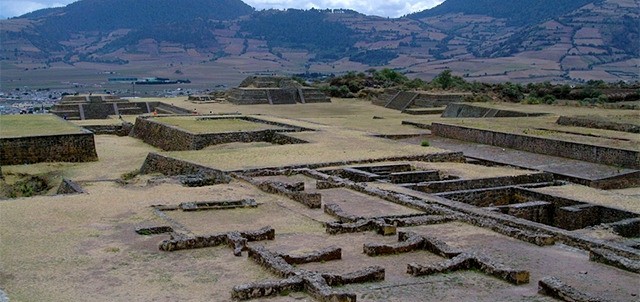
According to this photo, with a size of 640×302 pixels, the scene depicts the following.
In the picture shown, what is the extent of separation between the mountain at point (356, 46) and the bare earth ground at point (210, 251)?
79.7 metres

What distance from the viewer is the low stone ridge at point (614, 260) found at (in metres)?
9.69

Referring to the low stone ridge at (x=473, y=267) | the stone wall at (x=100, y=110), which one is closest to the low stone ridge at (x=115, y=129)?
the stone wall at (x=100, y=110)

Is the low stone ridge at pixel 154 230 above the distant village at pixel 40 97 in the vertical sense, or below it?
above

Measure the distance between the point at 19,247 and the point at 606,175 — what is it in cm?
1459

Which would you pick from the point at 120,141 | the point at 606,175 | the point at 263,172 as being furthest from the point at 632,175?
the point at 120,141

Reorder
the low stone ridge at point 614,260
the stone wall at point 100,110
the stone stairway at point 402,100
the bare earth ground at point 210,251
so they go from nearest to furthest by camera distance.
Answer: the bare earth ground at point 210,251 → the low stone ridge at point 614,260 → the stone wall at point 100,110 → the stone stairway at point 402,100

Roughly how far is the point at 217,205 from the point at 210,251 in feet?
9.90

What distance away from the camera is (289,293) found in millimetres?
8594

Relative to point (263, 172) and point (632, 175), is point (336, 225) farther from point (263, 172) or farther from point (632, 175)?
point (632, 175)

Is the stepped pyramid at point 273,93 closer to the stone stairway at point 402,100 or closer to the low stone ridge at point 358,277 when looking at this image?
the stone stairway at point 402,100

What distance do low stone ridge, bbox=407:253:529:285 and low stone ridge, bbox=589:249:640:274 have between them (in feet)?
5.44

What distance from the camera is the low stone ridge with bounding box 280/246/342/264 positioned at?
9.83 meters

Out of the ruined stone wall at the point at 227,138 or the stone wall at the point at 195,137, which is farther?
the stone wall at the point at 195,137

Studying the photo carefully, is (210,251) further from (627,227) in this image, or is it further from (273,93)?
(273,93)
